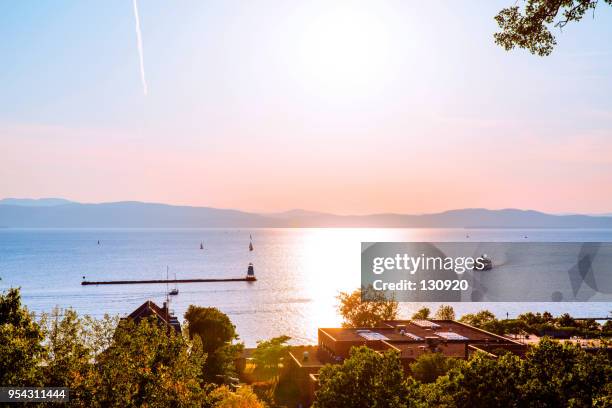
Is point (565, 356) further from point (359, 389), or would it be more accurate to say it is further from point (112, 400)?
point (112, 400)

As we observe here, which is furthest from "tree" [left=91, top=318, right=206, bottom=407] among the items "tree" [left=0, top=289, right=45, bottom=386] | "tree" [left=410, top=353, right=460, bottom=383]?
"tree" [left=410, top=353, right=460, bottom=383]

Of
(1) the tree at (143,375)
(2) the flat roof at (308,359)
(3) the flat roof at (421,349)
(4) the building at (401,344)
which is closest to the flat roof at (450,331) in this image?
(4) the building at (401,344)

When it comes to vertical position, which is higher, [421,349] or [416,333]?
[416,333]

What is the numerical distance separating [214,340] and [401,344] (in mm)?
18188

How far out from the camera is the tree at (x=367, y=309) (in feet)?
286

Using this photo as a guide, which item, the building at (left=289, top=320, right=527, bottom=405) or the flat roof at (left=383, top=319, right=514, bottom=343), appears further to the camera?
the flat roof at (left=383, top=319, right=514, bottom=343)

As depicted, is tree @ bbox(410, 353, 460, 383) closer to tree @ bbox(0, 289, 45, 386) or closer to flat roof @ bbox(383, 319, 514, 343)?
flat roof @ bbox(383, 319, 514, 343)

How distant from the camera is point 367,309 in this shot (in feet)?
288

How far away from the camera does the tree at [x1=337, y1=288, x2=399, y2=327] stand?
87312 mm

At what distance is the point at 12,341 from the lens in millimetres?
18672

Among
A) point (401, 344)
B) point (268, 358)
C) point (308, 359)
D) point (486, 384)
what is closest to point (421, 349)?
point (401, 344)

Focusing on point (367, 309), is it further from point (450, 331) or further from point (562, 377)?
point (562, 377)

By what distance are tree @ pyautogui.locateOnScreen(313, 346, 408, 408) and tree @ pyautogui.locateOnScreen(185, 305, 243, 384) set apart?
1173 inches

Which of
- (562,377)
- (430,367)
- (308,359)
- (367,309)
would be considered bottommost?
(308,359)
